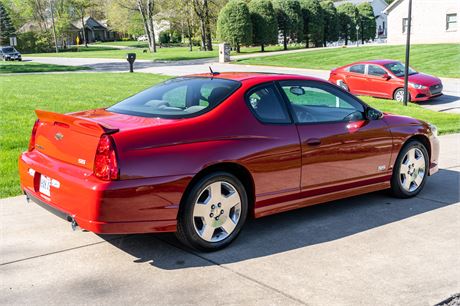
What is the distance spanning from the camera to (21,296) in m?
3.77

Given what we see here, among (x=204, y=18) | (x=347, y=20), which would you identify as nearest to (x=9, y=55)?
(x=204, y=18)

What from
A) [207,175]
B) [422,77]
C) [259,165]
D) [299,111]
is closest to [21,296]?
[207,175]

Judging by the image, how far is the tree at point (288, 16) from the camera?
4825cm

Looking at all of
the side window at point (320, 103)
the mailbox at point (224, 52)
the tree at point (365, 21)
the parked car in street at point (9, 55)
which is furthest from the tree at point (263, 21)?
the side window at point (320, 103)

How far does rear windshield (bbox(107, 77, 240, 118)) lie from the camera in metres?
4.75

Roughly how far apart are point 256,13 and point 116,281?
145ft

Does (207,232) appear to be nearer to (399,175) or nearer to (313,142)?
(313,142)

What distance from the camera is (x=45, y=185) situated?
454 cm

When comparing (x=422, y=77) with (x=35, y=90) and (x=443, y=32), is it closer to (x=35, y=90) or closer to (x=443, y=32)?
(x=35, y=90)

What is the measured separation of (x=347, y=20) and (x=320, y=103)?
52.9m

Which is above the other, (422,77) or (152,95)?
(152,95)

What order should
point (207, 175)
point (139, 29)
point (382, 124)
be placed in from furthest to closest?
point (139, 29) < point (382, 124) < point (207, 175)

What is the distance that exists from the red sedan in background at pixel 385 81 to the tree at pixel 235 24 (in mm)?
25810

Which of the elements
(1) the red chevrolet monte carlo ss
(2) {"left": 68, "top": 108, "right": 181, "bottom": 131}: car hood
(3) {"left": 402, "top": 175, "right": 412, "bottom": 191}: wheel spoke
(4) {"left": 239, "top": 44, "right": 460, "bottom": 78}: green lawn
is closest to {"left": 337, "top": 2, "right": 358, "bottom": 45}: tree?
(4) {"left": 239, "top": 44, "right": 460, "bottom": 78}: green lawn
